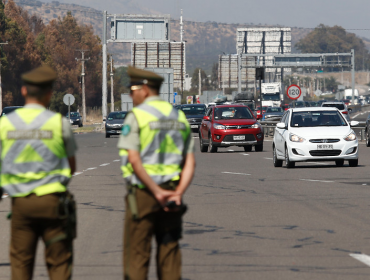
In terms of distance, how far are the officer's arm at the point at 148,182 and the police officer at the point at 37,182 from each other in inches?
20.5

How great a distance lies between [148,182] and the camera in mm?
5094

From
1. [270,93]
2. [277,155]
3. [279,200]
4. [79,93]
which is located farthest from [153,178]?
[79,93]

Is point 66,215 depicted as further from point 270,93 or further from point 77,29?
point 77,29

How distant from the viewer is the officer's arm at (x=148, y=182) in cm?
509

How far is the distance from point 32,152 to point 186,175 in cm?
102

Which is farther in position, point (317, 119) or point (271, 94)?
point (271, 94)

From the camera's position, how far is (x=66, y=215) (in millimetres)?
5227

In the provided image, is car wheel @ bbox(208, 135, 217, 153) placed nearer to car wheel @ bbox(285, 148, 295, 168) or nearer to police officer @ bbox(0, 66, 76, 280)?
car wheel @ bbox(285, 148, 295, 168)

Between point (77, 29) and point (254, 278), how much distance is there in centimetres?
11747

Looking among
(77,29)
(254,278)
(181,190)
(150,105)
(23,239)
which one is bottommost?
(254,278)

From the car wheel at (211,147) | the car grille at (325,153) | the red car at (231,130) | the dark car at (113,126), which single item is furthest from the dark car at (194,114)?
the car grille at (325,153)

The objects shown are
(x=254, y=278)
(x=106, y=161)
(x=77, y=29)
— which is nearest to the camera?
(x=254, y=278)

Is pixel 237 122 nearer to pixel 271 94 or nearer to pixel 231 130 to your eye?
pixel 231 130

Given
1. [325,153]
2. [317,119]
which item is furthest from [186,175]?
[317,119]
